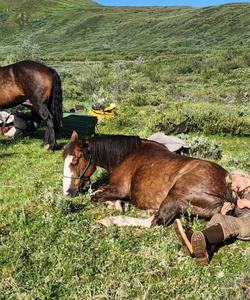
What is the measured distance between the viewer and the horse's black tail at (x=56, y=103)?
1205 centimetres

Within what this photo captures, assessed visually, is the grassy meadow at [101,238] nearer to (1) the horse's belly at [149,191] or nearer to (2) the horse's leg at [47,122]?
(1) the horse's belly at [149,191]

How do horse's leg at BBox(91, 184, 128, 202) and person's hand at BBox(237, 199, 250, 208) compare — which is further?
horse's leg at BBox(91, 184, 128, 202)

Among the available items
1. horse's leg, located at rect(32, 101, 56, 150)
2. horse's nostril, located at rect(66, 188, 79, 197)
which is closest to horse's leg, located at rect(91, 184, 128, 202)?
horse's nostril, located at rect(66, 188, 79, 197)

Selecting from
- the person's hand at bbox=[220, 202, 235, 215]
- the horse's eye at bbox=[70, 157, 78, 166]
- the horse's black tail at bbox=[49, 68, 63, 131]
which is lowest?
the horse's black tail at bbox=[49, 68, 63, 131]

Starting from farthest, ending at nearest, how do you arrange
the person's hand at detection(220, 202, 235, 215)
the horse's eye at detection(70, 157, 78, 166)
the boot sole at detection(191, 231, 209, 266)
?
the horse's eye at detection(70, 157, 78, 166)
the person's hand at detection(220, 202, 235, 215)
the boot sole at detection(191, 231, 209, 266)

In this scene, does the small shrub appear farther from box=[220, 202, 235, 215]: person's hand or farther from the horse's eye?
box=[220, 202, 235, 215]: person's hand

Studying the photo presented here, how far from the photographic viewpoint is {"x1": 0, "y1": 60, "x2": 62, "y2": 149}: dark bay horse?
12.0 m

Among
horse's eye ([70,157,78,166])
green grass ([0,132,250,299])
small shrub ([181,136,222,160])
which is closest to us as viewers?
green grass ([0,132,250,299])

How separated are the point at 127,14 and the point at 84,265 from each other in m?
153

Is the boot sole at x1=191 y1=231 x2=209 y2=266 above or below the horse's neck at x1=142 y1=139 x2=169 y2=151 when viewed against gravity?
below

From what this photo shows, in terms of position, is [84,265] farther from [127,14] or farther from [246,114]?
[127,14]

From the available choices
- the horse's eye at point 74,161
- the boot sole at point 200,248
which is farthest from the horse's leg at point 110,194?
the boot sole at point 200,248

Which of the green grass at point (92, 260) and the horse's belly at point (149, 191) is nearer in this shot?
the green grass at point (92, 260)

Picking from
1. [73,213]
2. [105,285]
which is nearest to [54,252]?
[105,285]
